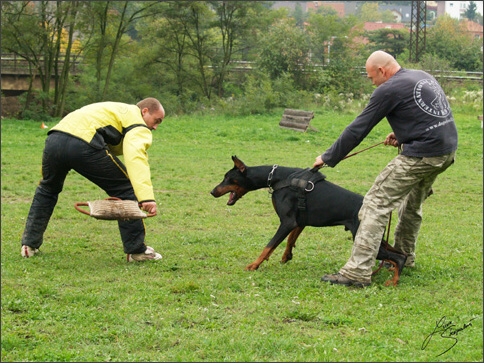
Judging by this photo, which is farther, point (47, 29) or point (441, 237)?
point (47, 29)

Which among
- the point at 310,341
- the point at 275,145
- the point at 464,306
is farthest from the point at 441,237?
the point at 275,145

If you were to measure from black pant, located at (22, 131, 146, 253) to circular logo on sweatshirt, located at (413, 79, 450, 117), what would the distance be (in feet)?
10.5

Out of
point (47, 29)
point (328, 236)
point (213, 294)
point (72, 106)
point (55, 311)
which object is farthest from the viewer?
point (72, 106)

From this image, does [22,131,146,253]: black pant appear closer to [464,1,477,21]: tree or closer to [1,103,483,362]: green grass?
[1,103,483,362]: green grass

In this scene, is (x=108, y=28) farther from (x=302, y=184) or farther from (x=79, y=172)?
(x=302, y=184)

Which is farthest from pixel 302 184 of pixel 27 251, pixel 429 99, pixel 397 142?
pixel 27 251

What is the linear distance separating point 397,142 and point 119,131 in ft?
9.57

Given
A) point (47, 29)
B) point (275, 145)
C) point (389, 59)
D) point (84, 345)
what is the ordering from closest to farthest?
point (84, 345)
point (389, 59)
point (275, 145)
point (47, 29)

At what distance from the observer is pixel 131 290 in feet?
20.2

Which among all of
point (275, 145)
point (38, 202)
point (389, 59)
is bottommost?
point (275, 145)

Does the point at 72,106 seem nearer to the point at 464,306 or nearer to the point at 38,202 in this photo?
the point at 38,202

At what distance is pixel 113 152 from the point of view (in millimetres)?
7523

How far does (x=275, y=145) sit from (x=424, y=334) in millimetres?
14701

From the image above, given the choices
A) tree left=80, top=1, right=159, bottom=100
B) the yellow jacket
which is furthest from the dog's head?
tree left=80, top=1, right=159, bottom=100
